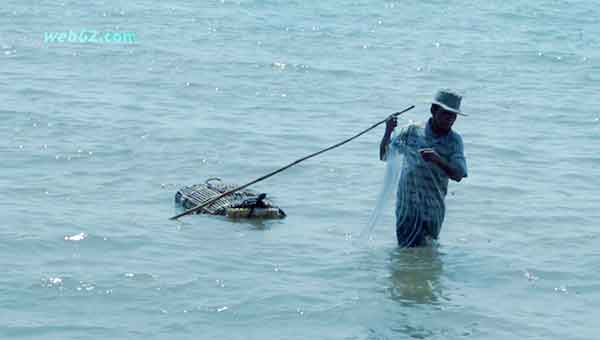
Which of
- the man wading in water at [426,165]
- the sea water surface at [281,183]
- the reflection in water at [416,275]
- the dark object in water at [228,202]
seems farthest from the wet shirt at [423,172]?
the dark object in water at [228,202]

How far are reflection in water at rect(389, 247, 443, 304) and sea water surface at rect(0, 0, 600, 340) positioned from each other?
0.07 feet

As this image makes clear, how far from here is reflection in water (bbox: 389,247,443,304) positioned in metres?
7.76

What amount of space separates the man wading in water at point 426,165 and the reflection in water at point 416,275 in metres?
0.09

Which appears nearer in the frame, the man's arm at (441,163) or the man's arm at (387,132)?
the man's arm at (441,163)

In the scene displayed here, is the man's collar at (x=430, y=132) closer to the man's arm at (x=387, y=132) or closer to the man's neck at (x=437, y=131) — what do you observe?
the man's neck at (x=437, y=131)

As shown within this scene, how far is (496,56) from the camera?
67.0 ft

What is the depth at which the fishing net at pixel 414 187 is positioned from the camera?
7992mm

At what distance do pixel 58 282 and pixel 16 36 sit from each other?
13.0 m

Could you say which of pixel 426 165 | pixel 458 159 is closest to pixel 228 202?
pixel 426 165

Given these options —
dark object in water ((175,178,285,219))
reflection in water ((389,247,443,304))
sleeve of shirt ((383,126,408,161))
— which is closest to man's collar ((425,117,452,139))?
sleeve of shirt ((383,126,408,161))

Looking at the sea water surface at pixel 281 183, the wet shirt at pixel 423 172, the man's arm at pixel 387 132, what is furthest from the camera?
the man's arm at pixel 387 132

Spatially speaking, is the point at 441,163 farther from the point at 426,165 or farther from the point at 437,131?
the point at 426,165

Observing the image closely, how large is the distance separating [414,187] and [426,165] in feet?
0.59

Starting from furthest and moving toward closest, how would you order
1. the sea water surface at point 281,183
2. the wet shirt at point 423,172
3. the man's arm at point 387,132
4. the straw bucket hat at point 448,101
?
the man's arm at point 387,132 < the wet shirt at point 423,172 < the straw bucket hat at point 448,101 < the sea water surface at point 281,183
